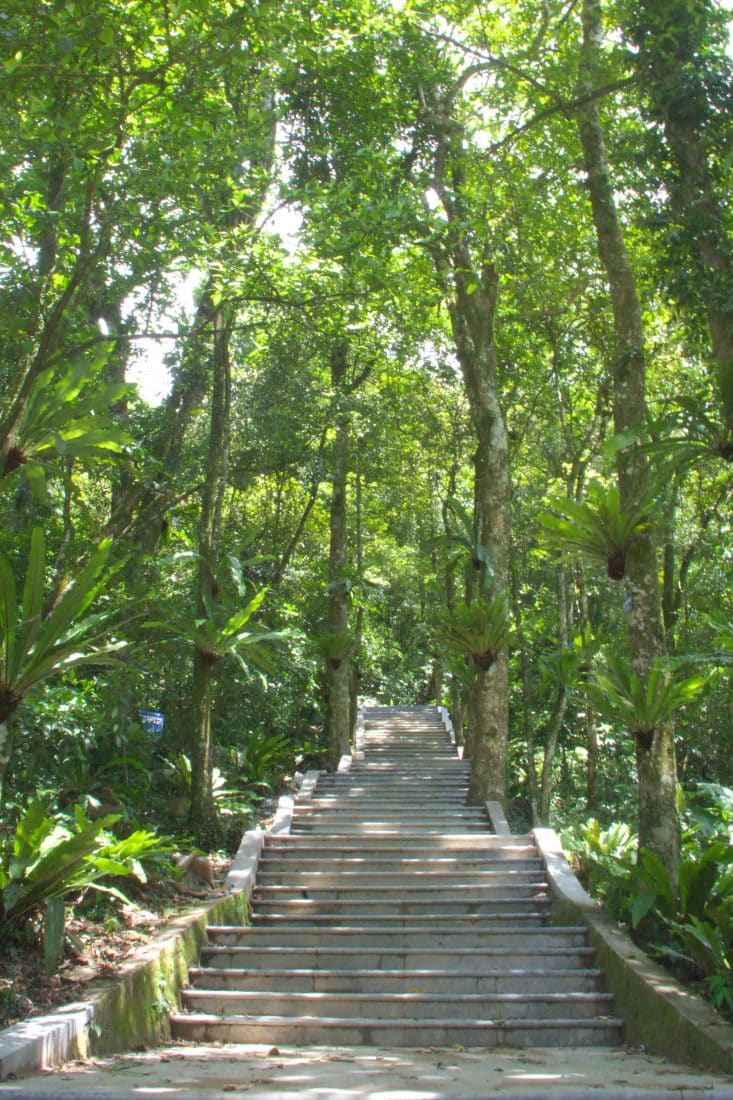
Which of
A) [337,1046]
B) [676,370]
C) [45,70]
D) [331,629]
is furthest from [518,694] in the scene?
[45,70]

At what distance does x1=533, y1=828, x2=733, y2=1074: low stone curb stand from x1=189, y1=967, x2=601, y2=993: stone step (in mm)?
329

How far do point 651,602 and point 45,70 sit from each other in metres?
5.81

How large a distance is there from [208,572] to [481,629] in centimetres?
351

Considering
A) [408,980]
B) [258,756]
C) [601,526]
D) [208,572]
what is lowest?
[408,980]

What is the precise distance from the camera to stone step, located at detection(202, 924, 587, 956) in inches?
271

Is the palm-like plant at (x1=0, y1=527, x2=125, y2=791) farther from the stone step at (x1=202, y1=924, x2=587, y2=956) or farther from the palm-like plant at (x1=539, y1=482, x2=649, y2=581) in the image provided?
the palm-like plant at (x1=539, y1=482, x2=649, y2=581)

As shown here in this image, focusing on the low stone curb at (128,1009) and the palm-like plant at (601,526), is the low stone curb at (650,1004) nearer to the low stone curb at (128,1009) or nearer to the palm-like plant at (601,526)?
the palm-like plant at (601,526)

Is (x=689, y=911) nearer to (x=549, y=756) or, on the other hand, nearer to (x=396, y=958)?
(x=396, y=958)

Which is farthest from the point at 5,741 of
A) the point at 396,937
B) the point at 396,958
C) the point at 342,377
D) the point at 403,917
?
the point at 342,377

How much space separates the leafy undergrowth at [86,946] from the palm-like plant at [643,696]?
12.5 feet

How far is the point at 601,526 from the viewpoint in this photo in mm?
6531

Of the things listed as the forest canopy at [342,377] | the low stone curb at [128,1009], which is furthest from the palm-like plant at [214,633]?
the low stone curb at [128,1009]

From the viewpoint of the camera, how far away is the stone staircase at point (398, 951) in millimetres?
5422

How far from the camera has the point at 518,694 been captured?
→ 61.7ft
